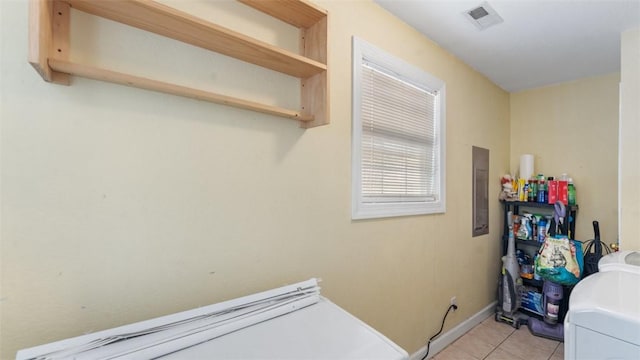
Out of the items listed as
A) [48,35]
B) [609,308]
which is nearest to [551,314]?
[609,308]

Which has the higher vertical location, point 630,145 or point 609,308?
point 630,145

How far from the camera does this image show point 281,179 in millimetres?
1330

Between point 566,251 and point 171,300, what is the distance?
9.38 ft

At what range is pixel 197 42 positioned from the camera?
1.05 m

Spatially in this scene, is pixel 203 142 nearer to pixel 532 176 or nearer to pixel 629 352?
pixel 629 352

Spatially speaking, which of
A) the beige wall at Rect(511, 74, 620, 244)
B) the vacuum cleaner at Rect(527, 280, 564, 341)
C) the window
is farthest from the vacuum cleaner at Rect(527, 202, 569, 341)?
the window

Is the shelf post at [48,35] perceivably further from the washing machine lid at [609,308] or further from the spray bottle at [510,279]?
the spray bottle at [510,279]

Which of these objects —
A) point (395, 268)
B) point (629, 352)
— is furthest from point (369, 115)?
point (629, 352)

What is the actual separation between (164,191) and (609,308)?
1649mm

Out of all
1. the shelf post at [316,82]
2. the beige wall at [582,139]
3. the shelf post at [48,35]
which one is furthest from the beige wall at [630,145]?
the shelf post at [48,35]

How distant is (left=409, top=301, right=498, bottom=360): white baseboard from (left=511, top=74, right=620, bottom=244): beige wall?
1221 mm

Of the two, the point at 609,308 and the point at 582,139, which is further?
the point at 582,139

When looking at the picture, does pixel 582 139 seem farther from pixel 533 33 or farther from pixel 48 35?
pixel 48 35

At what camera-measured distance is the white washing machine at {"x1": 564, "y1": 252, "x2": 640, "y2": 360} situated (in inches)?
35.5
